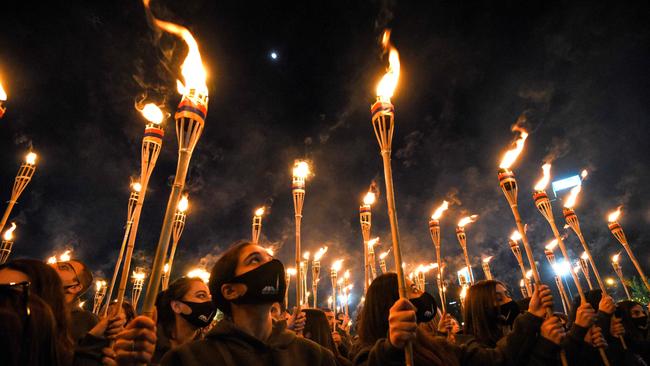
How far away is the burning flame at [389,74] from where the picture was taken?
4012mm

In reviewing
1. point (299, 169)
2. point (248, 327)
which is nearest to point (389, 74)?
point (248, 327)

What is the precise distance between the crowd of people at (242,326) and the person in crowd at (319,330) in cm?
314

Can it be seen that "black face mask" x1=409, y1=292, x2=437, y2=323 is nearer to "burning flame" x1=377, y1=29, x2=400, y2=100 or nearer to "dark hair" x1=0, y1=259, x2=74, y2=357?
"burning flame" x1=377, y1=29, x2=400, y2=100

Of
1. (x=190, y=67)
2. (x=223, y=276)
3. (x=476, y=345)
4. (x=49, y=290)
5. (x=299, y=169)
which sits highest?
(x=299, y=169)

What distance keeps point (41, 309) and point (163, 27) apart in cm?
361

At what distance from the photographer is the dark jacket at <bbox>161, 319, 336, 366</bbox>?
252cm

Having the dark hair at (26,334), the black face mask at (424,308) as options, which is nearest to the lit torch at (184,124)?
the dark hair at (26,334)

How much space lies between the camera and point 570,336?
5.15 meters

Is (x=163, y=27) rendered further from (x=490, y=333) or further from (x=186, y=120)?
(x=490, y=333)

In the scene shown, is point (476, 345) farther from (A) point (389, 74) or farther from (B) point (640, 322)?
(B) point (640, 322)

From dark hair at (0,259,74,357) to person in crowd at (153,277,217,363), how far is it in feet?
5.93

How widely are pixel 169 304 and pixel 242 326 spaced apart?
258cm

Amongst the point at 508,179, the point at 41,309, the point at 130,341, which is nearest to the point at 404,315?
the point at 130,341

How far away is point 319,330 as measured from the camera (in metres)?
7.02
